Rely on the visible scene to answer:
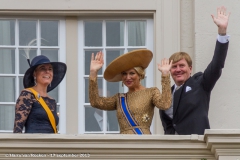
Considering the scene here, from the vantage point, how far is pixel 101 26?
20.1m

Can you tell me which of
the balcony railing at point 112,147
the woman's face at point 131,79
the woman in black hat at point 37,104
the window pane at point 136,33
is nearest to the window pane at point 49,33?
the window pane at point 136,33

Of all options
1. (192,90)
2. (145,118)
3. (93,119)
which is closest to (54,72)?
(145,118)

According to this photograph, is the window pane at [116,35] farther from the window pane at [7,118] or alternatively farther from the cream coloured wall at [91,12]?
Answer: the window pane at [7,118]

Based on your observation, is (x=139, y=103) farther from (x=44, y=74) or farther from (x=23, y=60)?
(x=23, y=60)

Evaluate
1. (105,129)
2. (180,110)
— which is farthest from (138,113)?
(105,129)

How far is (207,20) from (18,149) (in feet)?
11.7

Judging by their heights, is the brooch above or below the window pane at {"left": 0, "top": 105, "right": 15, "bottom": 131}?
below

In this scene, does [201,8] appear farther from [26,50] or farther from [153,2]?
[26,50]

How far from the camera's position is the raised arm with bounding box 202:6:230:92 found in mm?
18016

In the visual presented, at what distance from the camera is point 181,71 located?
18.2 metres

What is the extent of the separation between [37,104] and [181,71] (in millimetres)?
1690

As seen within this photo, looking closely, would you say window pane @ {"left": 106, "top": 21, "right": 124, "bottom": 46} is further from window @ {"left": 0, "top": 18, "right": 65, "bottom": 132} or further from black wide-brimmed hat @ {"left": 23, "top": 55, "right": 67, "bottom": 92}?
black wide-brimmed hat @ {"left": 23, "top": 55, "right": 67, "bottom": 92}

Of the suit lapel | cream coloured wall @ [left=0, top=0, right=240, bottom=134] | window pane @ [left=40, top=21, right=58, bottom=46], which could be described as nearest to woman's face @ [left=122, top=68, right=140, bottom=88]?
the suit lapel

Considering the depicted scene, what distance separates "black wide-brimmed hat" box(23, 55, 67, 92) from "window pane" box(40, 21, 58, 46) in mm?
1754
